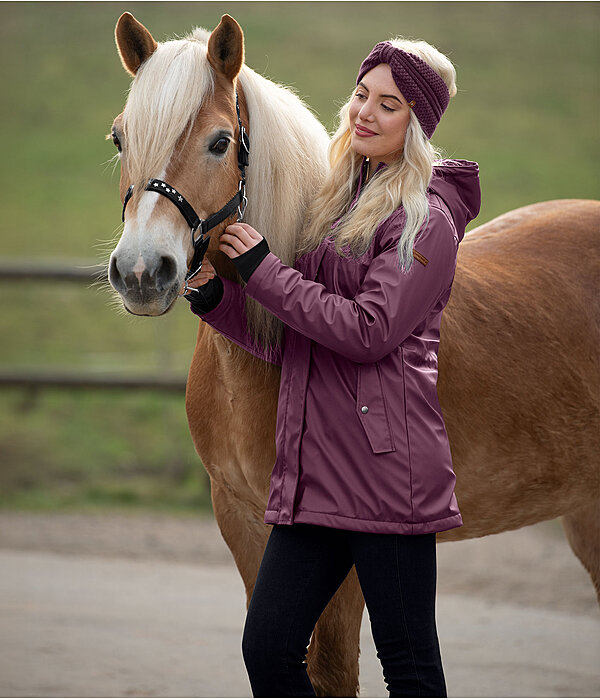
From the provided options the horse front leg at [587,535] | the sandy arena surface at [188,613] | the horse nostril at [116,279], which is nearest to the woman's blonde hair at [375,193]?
the horse nostril at [116,279]

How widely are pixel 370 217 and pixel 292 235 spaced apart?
30 centimetres

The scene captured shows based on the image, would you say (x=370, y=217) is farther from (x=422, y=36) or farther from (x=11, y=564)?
(x=422, y=36)

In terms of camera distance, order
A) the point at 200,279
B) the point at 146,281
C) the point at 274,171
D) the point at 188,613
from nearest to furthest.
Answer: the point at 146,281
the point at 200,279
the point at 274,171
the point at 188,613

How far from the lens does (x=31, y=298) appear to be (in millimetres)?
9820

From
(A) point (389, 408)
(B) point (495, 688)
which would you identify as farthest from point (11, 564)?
(A) point (389, 408)

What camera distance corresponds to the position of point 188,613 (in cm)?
401

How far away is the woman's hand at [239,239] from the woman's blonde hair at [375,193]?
0.57 feet

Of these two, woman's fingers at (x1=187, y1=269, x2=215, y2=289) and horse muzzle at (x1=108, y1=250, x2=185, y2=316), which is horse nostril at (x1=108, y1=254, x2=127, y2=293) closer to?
horse muzzle at (x1=108, y1=250, x2=185, y2=316)

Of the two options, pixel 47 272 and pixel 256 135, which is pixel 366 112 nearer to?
pixel 256 135

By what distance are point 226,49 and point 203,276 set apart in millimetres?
500

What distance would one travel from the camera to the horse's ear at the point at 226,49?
6.12 ft

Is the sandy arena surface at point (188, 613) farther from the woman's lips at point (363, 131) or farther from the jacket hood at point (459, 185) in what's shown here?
the woman's lips at point (363, 131)

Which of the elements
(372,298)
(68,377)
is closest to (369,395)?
(372,298)

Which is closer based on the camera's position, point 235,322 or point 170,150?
point 170,150
